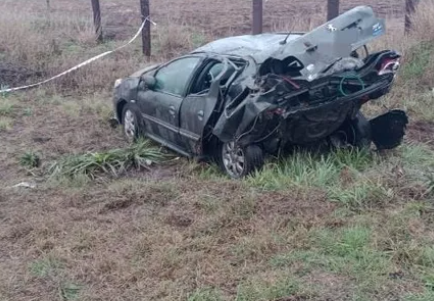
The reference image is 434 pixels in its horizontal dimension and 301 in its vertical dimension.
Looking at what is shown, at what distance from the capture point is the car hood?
23.5 ft

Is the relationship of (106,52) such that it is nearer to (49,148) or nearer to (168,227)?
(49,148)

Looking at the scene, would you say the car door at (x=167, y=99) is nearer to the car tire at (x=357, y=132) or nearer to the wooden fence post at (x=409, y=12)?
the car tire at (x=357, y=132)

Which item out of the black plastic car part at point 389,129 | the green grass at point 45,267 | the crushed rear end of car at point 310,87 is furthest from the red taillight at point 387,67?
the green grass at point 45,267

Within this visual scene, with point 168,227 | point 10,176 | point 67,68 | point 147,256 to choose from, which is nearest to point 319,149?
point 168,227

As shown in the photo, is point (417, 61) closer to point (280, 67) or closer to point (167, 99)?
point (167, 99)

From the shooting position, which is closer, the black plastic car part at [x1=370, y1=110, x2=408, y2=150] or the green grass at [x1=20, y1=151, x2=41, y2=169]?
the black plastic car part at [x1=370, y1=110, x2=408, y2=150]

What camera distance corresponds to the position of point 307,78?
7.10m

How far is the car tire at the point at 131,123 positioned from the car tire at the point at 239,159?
6.01ft

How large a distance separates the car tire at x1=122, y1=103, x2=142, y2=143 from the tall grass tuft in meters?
0.68

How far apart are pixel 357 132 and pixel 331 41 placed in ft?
3.93

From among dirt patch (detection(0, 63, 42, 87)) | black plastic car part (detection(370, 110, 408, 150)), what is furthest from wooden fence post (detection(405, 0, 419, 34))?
dirt patch (detection(0, 63, 42, 87))

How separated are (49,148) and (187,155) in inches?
83.0

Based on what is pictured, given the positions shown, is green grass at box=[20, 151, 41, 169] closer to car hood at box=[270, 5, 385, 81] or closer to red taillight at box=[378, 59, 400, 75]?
car hood at box=[270, 5, 385, 81]

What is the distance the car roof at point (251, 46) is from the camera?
765 centimetres
